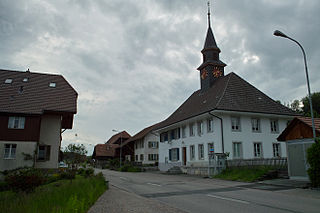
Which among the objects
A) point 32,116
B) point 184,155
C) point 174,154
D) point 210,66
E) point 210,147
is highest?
point 210,66

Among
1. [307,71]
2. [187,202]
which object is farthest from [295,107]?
[187,202]

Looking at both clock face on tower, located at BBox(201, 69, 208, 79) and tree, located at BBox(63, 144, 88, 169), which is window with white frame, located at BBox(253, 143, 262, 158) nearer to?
clock face on tower, located at BBox(201, 69, 208, 79)

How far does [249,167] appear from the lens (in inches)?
806

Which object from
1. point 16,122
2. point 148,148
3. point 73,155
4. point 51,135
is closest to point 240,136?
point 73,155

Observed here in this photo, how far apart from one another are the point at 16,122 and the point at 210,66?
22.5m

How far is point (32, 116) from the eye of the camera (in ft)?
82.4

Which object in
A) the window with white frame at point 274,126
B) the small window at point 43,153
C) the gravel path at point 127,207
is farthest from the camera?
the window with white frame at point 274,126

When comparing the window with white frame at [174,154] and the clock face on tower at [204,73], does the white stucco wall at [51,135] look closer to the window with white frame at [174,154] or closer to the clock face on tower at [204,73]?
the window with white frame at [174,154]

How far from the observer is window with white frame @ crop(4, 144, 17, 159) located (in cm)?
2371

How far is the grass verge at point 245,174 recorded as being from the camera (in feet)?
60.1

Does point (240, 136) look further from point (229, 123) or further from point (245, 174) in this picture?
point (245, 174)

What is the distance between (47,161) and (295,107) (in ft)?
159

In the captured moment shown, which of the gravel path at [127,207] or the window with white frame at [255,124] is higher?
the window with white frame at [255,124]

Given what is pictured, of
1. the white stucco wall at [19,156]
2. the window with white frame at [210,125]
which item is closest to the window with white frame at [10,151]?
the white stucco wall at [19,156]
